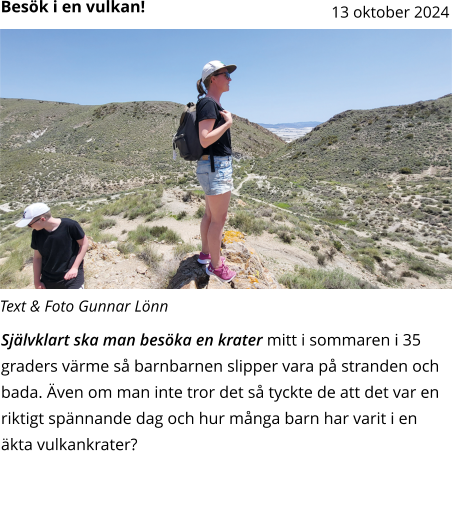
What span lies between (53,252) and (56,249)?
1.5 inches

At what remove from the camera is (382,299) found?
29.2 inches

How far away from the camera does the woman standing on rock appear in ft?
5.90

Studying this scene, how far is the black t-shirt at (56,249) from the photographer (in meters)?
2.49

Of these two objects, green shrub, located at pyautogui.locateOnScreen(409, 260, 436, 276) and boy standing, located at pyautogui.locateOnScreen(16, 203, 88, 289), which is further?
green shrub, located at pyautogui.locateOnScreen(409, 260, 436, 276)

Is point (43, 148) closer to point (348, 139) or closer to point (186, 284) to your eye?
point (348, 139)

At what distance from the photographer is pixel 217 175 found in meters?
2.03

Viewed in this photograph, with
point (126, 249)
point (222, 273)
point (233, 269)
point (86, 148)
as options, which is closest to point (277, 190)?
point (126, 249)

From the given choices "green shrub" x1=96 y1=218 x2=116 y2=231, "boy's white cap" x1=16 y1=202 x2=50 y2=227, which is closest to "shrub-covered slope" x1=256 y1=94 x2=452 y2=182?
"green shrub" x1=96 y1=218 x2=116 y2=231

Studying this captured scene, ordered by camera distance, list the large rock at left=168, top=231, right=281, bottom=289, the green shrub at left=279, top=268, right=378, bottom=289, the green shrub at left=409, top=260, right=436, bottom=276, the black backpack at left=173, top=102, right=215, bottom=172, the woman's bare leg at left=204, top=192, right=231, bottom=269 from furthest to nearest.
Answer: the green shrub at left=409, top=260, right=436, bottom=276 → the green shrub at left=279, top=268, right=378, bottom=289 → the large rock at left=168, top=231, right=281, bottom=289 → the woman's bare leg at left=204, top=192, right=231, bottom=269 → the black backpack at left=173, top=102, right=215, bottom=172

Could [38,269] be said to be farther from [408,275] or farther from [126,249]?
[408,275]

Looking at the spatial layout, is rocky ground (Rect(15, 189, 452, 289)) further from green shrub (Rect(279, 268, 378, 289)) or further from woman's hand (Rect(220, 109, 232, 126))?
woman's hand (Rect(220, 109, 232, 126))

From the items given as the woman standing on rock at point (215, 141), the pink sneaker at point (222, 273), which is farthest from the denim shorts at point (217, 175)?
the pink sneaker at point (222, 273)

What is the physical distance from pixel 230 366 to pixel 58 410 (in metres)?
0.40

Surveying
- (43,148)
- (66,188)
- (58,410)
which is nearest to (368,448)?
(58,410)
